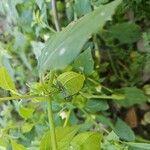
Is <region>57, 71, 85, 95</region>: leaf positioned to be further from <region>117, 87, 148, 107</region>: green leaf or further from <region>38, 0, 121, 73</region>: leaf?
<region>117, 87, 148, 107</region>: green leaf

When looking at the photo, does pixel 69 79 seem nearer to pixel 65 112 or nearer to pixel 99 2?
pixel 99 2

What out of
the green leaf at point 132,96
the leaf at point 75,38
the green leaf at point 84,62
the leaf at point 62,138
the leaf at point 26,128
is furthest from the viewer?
the green leaf at point 132,96

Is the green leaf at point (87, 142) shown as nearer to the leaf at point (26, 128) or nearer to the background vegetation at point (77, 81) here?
the background vegetation at point (77, 81)

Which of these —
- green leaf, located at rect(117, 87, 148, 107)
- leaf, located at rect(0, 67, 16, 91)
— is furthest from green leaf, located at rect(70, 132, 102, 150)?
green leaf, located at rect(117, 87, 148, 107)

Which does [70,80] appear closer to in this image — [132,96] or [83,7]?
[83,7]

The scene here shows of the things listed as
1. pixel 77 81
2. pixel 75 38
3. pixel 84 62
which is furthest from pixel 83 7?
pixel 75 38

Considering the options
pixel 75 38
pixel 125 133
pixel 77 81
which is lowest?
pixel 125 133

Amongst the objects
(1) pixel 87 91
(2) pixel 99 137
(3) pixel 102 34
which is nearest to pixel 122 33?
(3) pixel 102 34

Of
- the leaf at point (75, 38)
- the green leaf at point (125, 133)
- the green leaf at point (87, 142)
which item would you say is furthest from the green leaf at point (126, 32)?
→ the leaf at point (75, 38)
